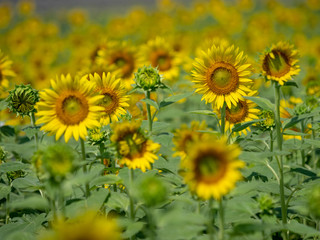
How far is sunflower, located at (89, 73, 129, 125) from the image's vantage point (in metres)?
2.35

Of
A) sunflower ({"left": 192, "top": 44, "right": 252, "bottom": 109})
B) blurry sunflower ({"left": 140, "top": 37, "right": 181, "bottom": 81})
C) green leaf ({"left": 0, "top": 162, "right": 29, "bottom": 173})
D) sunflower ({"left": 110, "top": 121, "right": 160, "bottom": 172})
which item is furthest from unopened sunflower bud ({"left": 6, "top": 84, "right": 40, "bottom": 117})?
blurry sunflower ({"left": 140, "top": 37, "right": 181, "bottom": 81})

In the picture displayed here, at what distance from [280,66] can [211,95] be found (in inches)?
16.4

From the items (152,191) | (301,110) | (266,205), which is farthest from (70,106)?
(301,110)

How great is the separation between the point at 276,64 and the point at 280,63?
31 mm

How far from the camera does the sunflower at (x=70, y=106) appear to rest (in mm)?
1957

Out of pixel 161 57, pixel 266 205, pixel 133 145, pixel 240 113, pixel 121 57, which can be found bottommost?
pixel 266 205

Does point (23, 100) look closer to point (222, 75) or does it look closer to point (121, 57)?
point (222, 75)

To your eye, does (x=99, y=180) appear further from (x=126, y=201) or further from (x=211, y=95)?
(x=211, y=95)

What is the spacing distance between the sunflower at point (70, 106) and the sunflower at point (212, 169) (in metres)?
0.64

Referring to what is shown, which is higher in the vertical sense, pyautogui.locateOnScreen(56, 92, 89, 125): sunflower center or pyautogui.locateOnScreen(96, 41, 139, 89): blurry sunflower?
pyautogui.locateOnScreen(96, 41, 139, 89): blurry sunflower

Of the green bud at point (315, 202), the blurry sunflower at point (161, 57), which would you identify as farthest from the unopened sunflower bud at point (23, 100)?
the blurry sunflower at point (161, 57)

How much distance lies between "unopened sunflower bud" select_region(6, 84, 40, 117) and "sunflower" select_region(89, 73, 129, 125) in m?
0.36

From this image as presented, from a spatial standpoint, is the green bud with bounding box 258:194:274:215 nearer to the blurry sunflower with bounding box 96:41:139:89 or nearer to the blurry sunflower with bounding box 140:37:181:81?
the blurry sunflower with bounding box 96:41:139:89

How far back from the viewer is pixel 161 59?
4684mm
